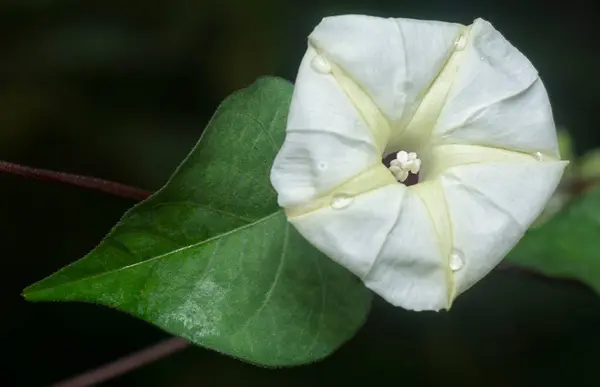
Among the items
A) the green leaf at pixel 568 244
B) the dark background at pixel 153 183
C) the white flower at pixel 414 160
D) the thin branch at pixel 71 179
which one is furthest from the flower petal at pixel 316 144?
the dark background at pixel 153 183

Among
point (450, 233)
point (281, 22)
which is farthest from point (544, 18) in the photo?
point (450, 233)

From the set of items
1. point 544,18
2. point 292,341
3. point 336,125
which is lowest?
point 292,341

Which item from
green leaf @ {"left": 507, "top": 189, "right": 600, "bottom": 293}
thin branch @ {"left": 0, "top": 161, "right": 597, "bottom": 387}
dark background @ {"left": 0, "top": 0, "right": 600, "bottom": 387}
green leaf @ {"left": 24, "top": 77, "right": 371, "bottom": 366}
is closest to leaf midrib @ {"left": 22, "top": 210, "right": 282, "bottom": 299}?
green leaf @ {"left": 24, "top": 77, "right": 371, "bottom": 366}

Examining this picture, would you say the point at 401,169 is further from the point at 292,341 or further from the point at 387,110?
the point at 292,341

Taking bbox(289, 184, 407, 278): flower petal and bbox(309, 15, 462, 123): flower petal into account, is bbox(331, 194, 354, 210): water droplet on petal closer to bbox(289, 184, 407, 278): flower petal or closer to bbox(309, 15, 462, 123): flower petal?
bbox(289, 184, 407, 278): flower petal

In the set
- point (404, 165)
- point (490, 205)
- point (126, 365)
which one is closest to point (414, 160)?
point (404, 165)
